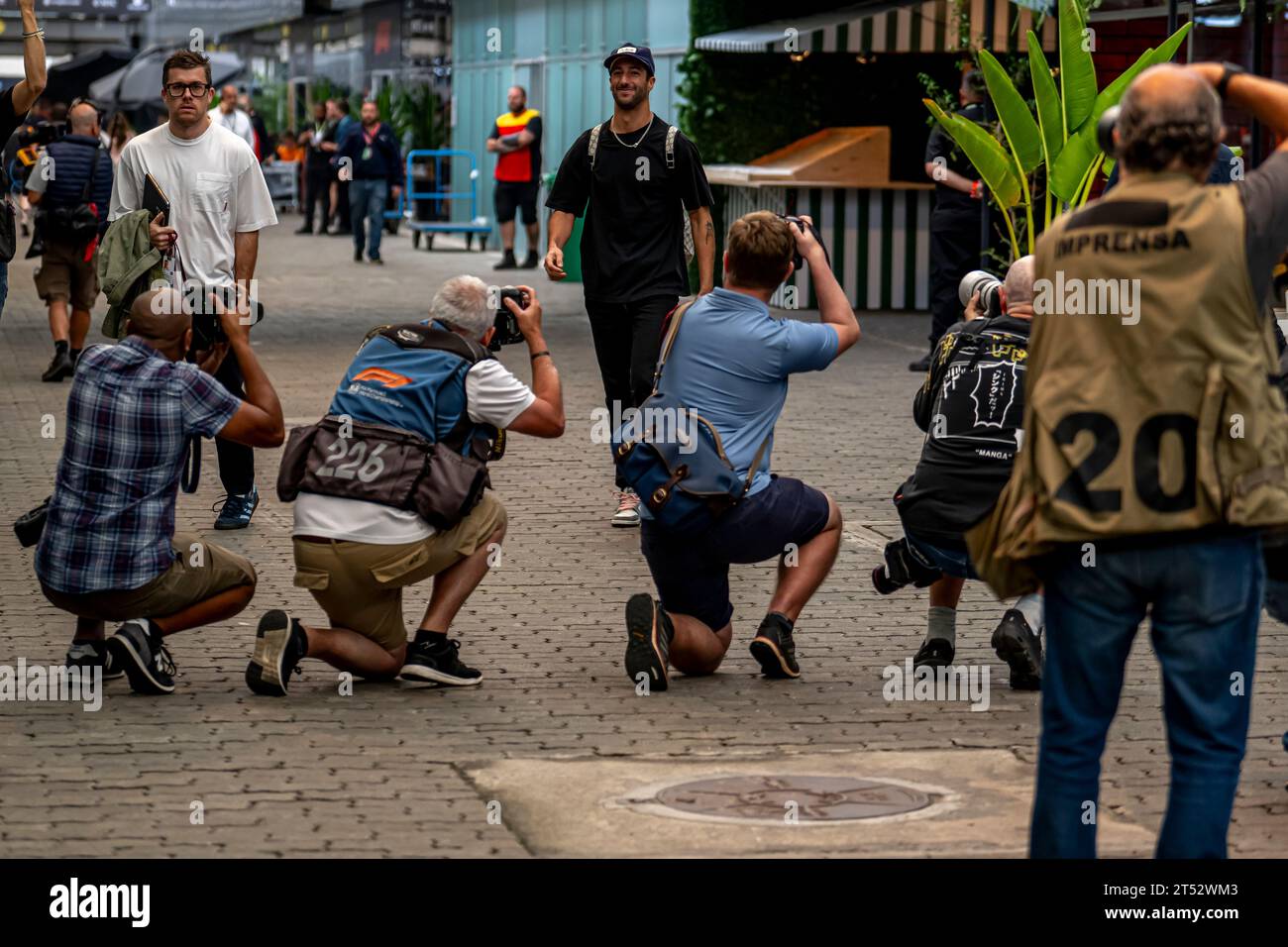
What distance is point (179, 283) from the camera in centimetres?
906

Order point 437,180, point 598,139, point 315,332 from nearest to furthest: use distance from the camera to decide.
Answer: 1. point 598,139
2. point 315,332
3. point 437,180

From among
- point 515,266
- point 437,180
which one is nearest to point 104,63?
point 437,180

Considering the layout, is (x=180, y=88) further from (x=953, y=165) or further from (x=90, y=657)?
(x=953, y=165)

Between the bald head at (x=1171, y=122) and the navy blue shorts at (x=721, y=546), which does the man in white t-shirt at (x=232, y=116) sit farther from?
the bald head at (x=1171, y=122)

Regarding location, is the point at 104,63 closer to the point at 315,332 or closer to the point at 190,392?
the point at 315,332

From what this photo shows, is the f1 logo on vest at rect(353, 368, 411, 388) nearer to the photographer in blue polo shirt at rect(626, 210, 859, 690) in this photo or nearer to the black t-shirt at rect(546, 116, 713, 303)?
the photographer in blue polo shirt at rect(626, 210, 859, 690)

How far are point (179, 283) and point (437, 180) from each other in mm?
23738

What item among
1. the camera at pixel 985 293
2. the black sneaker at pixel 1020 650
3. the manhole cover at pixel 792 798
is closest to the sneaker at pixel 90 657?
the manhole cover at pixel 792 798

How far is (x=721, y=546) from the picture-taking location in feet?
22.3

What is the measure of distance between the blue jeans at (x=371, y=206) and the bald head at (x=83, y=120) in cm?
1097

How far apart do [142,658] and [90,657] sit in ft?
0.83

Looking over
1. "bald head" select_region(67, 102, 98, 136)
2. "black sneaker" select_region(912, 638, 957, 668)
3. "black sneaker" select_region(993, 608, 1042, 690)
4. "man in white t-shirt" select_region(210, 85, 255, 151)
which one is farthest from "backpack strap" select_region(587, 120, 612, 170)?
"man in white t-shirt" select_region(210, 85, 255, 151)

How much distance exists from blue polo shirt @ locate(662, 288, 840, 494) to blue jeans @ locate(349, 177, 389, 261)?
19671mm

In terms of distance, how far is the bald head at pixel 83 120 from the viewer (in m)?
15.0
